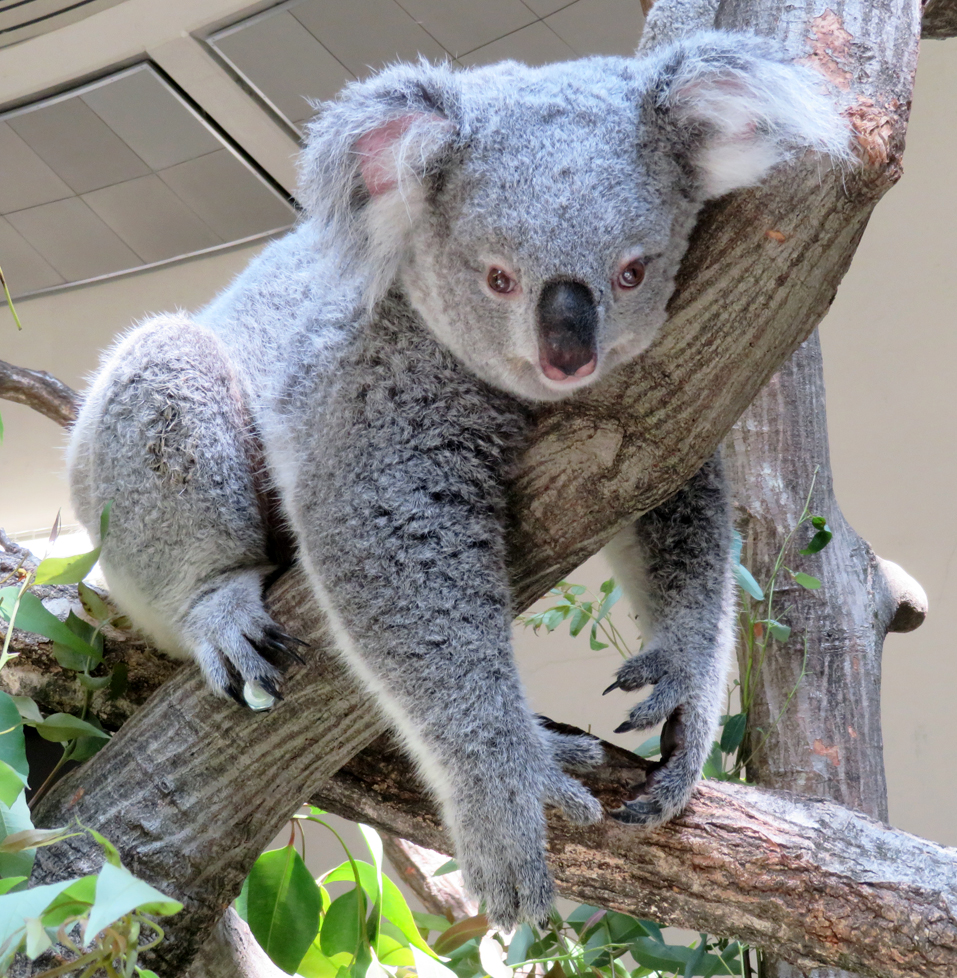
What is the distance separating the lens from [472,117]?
1530mm

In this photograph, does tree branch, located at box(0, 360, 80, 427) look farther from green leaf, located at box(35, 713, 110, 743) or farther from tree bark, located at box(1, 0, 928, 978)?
tree bark, located at box(1, 0, 928, 978)

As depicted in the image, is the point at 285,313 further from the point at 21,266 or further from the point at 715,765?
the point at 21,266

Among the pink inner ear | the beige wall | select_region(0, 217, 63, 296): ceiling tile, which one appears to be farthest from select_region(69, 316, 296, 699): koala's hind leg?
select_region(0, 217, 63, 296): ceiling tile

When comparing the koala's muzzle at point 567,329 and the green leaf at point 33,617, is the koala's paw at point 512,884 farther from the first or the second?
the green leaf at point 33,617

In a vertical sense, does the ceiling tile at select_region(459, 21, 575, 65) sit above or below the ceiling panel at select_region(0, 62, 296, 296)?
above

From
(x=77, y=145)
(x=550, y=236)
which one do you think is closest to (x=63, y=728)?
(x=550, y=236)

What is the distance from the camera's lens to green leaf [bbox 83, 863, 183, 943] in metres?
0.82

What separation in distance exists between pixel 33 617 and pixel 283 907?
2.39ft

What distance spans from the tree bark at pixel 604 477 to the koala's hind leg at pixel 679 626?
95mm

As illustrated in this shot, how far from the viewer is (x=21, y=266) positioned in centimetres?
500

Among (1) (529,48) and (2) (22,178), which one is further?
(2) (22,178)

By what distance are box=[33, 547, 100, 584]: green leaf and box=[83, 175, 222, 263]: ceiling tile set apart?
3311 millimetres

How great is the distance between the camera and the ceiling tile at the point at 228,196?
4.40 meters

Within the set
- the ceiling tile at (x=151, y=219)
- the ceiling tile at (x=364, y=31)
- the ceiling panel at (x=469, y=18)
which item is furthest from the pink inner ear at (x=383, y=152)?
the ceiling tile at (x=151, y=219)
